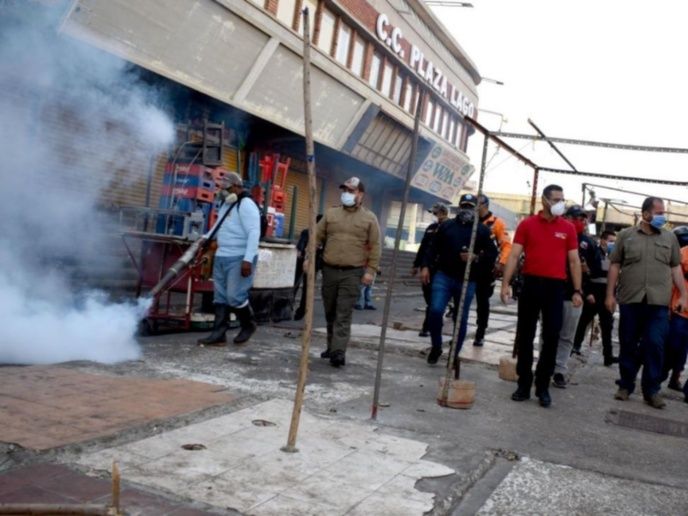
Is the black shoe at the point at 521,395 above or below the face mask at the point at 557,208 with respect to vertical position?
below

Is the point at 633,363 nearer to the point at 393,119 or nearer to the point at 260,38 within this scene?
the point at 260,38

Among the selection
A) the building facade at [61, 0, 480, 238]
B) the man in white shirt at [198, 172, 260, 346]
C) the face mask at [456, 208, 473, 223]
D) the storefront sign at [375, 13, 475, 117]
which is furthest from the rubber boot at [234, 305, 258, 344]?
the storefront sign at [375, 13, 475, 117]

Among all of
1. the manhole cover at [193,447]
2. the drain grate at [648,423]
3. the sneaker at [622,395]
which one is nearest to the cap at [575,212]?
the sneaker at [622,395]

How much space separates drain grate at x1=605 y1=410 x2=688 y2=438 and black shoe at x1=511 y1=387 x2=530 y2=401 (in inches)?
24.7

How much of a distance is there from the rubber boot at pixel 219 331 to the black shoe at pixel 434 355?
6.77ft

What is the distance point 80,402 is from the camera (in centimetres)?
409

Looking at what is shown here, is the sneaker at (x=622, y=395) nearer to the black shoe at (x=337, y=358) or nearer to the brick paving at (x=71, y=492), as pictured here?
the black shoe at (x=337, y=358)

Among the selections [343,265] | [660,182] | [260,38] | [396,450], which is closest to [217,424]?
[396,450]

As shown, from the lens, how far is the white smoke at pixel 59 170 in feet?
20.0

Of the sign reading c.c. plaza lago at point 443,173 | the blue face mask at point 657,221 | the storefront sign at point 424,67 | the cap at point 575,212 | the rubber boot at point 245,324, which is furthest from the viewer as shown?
the sign reading c.c. plaza lago at point 443,173

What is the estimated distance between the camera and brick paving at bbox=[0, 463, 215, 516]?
8.76 feet

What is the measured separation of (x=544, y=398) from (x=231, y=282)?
3.16m

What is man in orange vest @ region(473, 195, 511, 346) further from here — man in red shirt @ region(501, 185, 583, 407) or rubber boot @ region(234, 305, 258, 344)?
rubber boot @ region(234, 305, 258, 344)

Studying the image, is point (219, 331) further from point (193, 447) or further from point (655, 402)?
point (655, 402)
